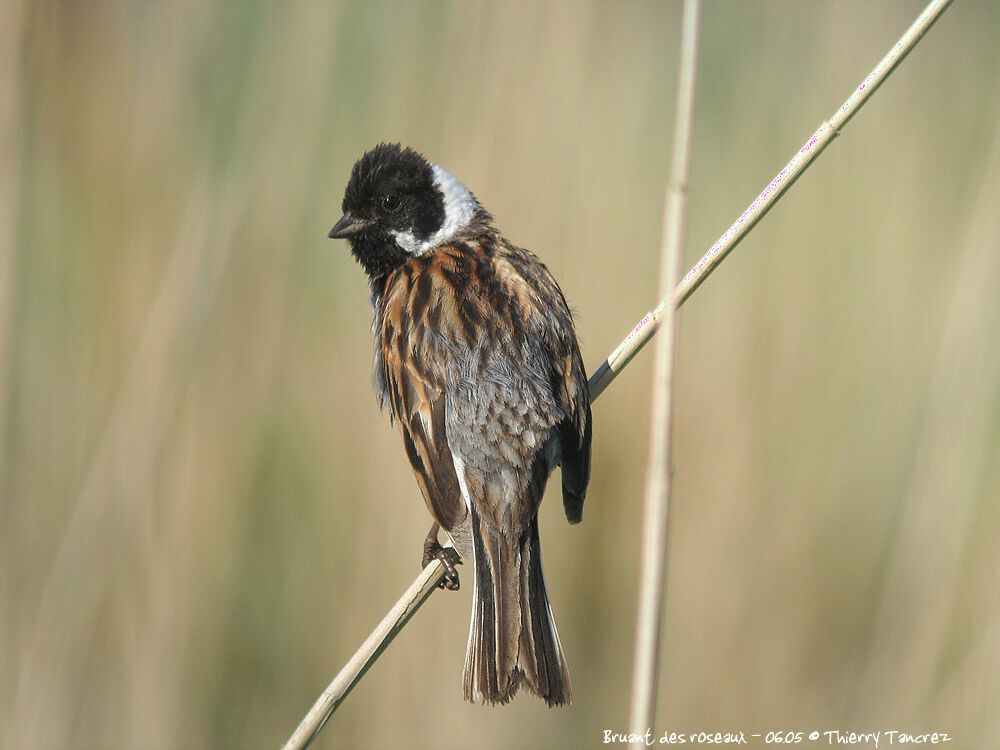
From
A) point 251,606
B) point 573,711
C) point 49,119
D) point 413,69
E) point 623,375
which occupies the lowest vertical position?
point 573,711

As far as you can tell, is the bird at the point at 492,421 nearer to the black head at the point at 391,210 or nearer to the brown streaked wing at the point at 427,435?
the brown streaked wing at the point at 427,435

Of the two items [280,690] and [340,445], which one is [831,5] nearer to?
[340,445]

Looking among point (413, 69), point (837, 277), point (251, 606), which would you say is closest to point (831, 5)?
point (837, 277)

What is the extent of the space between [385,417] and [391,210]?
0.62m

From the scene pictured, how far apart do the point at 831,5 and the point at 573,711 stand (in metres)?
2.37

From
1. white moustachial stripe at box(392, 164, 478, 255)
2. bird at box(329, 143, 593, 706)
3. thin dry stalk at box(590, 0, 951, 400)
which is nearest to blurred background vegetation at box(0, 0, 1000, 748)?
white moustachial stripe at box(392, 164, 478, 255)

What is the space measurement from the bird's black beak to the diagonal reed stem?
1039 millimetres

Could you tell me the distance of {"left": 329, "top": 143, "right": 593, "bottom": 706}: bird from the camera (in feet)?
6.66

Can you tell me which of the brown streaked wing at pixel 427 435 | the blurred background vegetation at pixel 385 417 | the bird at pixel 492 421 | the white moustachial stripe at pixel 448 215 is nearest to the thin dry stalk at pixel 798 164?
the bird at pixel 492 421

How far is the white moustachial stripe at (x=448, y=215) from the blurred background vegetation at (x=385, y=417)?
0.22 feet

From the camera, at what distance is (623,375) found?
3285 millimetres

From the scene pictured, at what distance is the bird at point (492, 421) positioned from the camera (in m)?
2.03

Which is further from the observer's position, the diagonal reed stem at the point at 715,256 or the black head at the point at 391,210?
the black head at the point at 391,210

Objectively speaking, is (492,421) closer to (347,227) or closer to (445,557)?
(445,557)
